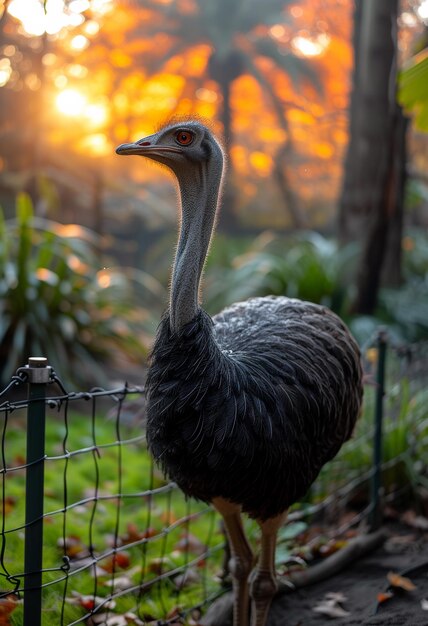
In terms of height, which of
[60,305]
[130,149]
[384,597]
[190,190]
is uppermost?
[130,149]

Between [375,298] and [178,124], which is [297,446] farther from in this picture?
[375,298]

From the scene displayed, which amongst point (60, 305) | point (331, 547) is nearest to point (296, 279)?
point (60, 305)

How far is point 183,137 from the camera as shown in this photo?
9.19 feet

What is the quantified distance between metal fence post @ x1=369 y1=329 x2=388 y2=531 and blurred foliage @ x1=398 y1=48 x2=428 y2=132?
1518 millimetres

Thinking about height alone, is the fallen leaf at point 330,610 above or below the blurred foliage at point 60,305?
below

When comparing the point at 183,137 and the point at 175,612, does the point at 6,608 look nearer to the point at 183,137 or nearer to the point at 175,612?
the point at 175,612

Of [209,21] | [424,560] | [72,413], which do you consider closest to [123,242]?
[209,21]

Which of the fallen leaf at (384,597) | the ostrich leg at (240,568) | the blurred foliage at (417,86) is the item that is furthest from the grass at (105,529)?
the blurred foliage at (417,86)

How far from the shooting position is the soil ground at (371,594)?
3676 millimetres

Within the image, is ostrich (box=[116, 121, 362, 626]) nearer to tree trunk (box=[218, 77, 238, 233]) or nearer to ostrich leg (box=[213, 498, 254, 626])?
ostrich leg (box=[213, 498, 254, 626])

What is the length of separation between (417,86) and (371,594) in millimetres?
3013

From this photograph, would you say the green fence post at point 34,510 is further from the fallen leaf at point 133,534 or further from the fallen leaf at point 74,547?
the fallen leaf at point 133,534

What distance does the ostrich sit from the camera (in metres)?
2.77

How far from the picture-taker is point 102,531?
4.86m
